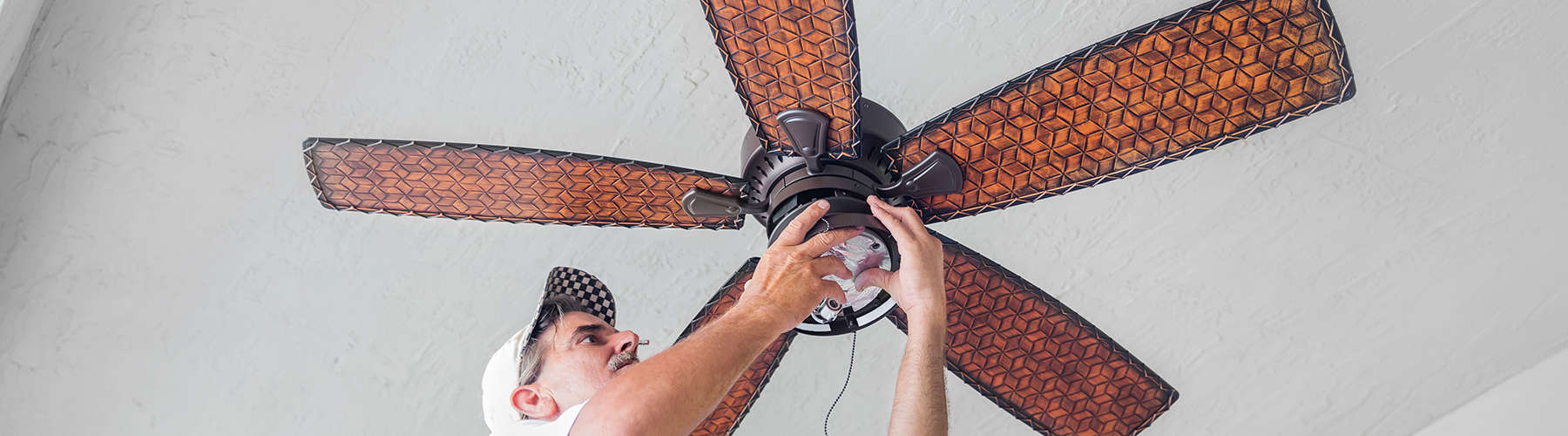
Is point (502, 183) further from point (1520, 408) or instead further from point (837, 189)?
point (1520, 408)

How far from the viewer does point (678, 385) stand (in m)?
1.12

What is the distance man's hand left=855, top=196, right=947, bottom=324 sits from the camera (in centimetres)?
124

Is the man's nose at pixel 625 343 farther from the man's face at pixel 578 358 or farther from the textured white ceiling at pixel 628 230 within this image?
the textured white ceiling at pixel 628 230

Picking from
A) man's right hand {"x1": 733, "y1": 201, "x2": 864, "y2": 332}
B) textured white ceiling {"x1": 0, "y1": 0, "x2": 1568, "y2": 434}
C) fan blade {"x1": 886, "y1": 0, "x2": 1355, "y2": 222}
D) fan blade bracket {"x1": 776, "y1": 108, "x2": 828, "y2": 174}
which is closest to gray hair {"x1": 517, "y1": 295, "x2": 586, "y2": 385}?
man's right hand {"x1": 733, "y1": 201, "x2": 864, "y2": 332}

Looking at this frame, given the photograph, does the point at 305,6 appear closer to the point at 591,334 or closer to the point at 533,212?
the point at 533,212

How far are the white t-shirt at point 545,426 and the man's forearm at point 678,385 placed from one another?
2.4 inches

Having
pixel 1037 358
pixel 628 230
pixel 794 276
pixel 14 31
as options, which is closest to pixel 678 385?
pixel 794 276

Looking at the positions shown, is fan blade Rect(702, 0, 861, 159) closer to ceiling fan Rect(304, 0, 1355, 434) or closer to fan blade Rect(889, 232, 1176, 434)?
ceiling fan Rect(304, 0, 1355, 434)

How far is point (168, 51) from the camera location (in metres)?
1.75

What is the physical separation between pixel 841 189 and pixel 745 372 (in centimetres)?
36

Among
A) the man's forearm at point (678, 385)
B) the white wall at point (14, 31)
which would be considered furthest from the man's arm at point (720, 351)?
the white wall at point (14, 31)

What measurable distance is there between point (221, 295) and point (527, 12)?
33.1 inches

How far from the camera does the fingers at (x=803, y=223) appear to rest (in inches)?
48.5

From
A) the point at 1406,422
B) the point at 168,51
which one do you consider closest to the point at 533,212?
the point at 168,51
